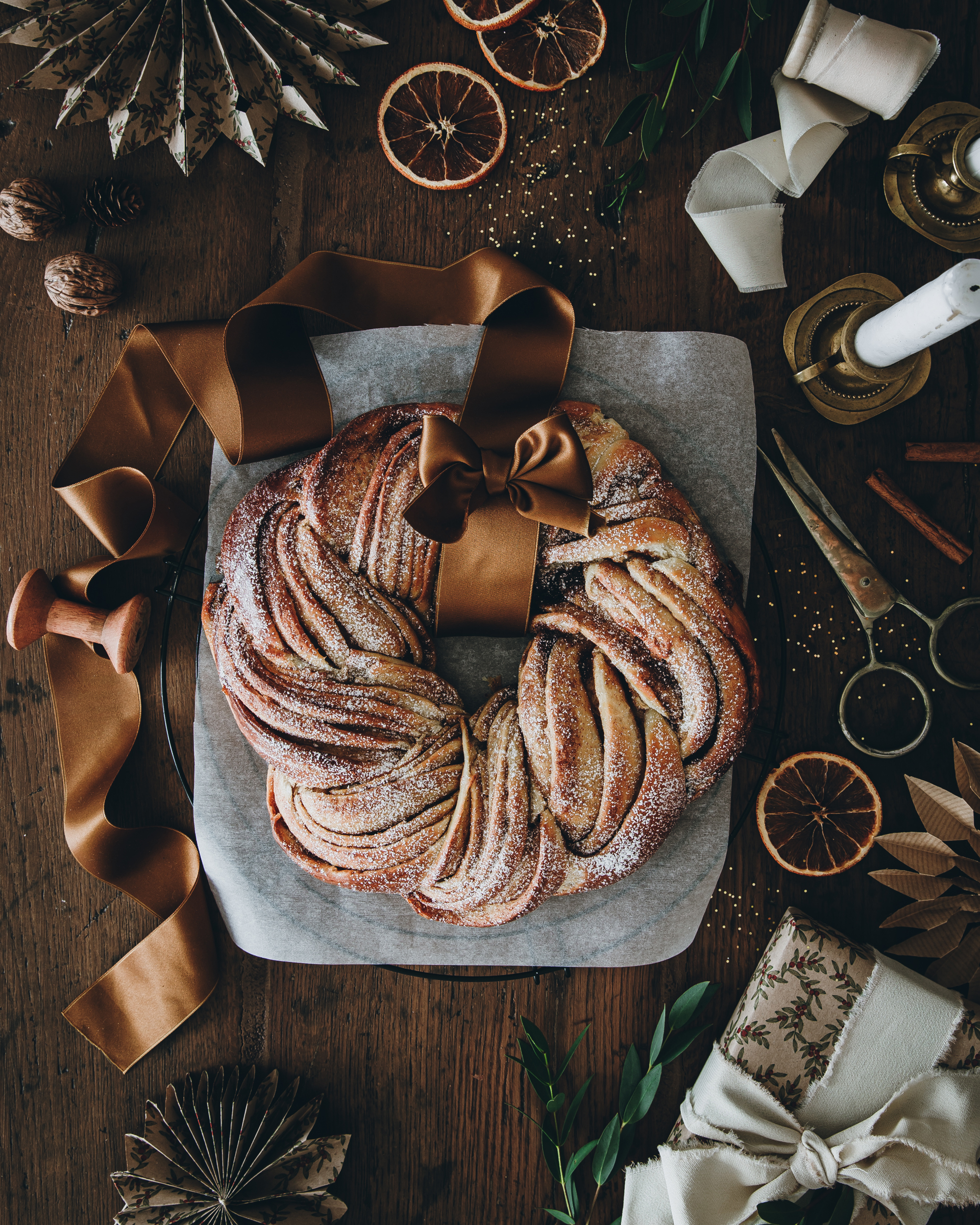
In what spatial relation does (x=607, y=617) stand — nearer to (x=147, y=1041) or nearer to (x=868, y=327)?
(x=868, y=327)


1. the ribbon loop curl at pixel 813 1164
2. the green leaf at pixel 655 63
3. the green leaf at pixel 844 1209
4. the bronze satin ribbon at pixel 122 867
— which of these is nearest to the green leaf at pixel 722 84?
the green leaf at pixel 655 63

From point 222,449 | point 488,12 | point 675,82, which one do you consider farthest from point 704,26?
point 222,449

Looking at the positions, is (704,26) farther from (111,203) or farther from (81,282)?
(81,282)

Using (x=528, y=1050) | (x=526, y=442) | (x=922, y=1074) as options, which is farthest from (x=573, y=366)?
(x=922, y=1074)

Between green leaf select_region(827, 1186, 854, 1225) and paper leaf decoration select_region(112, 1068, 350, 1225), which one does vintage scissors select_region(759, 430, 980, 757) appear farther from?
paper leaf decoration select_region(112, 1068, 350, 1225)

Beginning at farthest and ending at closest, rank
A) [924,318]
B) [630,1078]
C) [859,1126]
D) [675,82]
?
[675,82], [630,1078], [859,1126], [924,318]

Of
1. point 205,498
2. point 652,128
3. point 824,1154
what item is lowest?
point 824,1154

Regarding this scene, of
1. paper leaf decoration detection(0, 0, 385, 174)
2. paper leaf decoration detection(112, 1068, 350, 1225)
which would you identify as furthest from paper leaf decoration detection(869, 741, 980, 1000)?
paper leaf decoration detection(0, 0, 385, 174)

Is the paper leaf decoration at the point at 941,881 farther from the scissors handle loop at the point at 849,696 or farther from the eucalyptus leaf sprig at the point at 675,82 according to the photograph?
the eucalyptus leaf sprig at the point at 675,82
